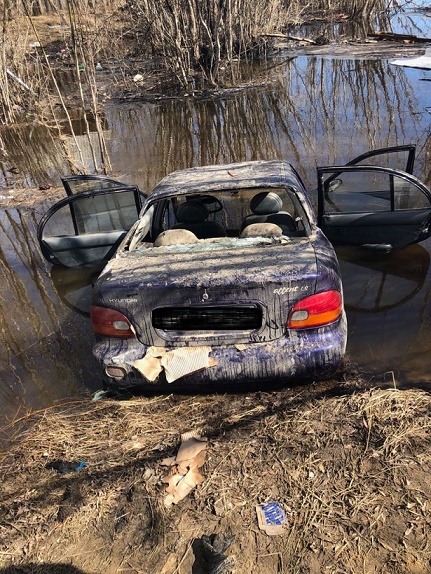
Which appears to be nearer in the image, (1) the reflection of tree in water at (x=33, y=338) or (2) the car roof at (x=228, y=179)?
(2) the car roof at (x=228, y=179)

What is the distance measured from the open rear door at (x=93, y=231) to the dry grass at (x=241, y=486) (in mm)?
2365

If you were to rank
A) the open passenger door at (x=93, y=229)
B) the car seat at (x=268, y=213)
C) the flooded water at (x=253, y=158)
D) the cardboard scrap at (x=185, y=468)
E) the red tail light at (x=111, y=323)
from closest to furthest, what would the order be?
the cardboard scrap at (x=185, y=468)
the red tail light at (x=111, y=323)
the car seat at (x=268, y=213)
the flooded water at (x=253, y=158)
the open passenger door at (x=93, y=229)

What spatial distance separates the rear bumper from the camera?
8.68 feet

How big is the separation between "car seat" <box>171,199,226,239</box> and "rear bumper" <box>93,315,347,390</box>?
1226mm

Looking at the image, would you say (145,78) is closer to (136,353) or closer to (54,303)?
(54,303)

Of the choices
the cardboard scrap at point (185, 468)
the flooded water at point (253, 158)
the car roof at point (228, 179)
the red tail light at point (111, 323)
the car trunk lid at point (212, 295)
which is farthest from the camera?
the flooded water at point (253, 158)

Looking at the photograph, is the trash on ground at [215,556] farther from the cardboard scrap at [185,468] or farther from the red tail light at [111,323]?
the red tail light at [111,323]

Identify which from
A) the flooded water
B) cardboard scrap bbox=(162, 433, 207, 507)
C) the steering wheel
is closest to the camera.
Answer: cardboard scrap bbox=(162, 433, 207, 507)

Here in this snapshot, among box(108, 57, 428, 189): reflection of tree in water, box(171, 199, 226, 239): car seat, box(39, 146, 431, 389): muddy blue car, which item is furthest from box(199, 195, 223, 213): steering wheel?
box(108, 57, 428, 189): reflection of tree in water

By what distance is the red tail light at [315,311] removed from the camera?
8.49 ft

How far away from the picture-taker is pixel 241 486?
2.38 meters

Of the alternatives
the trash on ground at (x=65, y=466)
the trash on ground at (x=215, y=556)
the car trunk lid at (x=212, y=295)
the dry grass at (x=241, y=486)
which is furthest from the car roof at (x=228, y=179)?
the trash on ground at (x=215, y=556)

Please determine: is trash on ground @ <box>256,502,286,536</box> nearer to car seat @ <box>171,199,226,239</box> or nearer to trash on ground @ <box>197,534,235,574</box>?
trash on ground @ <box>197,534,235,574</box>

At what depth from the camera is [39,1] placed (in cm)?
2553
